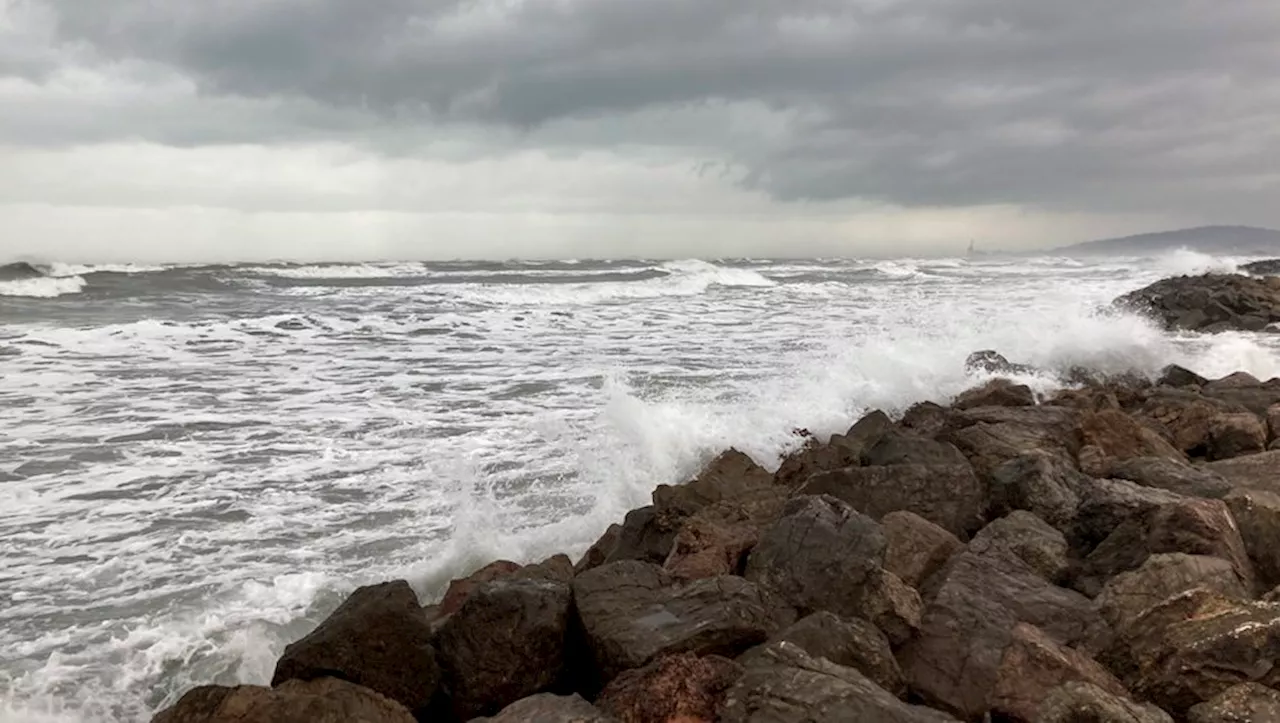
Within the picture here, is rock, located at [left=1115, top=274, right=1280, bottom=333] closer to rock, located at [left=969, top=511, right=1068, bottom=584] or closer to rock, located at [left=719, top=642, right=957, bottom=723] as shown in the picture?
rock, located at [left=969, top=511, right=1068, bottom=584]

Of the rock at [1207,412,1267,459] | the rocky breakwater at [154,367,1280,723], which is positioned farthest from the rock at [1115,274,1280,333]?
the rocky breakwater at [154,367,1280,723]

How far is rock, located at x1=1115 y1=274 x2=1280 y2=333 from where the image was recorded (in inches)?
640

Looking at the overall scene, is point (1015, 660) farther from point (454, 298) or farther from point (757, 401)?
point (454, 298)

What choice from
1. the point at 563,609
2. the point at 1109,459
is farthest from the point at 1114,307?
the point at 563,609

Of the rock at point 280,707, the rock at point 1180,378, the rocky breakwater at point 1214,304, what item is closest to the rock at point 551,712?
the rock at point 280,707

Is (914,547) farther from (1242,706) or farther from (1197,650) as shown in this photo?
(1242,706)

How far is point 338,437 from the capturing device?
862cm

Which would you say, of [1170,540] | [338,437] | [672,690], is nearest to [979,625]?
[1170,540]

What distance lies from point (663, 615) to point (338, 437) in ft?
19.2

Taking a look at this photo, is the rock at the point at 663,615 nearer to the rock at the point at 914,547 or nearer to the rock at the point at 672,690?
the rock at the point at 672,690

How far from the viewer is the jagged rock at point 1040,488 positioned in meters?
5.00

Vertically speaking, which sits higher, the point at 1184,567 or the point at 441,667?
the point at 1184,567

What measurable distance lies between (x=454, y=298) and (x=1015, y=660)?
946 inches

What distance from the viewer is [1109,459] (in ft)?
20.6
